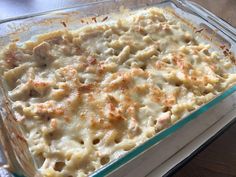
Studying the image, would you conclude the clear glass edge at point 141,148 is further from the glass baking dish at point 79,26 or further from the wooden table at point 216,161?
the wooden table at point 216,161

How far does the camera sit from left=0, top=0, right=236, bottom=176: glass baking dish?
0.82 meters

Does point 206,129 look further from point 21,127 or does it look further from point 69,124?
point 21,127

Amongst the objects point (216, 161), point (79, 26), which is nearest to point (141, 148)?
point (216, 161)

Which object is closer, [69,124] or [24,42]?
[69,124]

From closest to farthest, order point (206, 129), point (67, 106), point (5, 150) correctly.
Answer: point (5, 150)
point (67, 106)
point (206, 129)

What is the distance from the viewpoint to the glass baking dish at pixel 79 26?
818 mm

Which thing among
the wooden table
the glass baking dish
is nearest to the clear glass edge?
the glass baking dish

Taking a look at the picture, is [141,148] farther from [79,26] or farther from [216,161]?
[79,26]

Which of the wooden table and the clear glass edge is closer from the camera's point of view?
the clear glass edge

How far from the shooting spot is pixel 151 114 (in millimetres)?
1066

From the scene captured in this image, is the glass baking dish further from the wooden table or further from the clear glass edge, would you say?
the wooden table

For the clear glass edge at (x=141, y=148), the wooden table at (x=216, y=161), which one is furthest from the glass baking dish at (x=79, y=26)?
the wooden table at (x=216, y=161)

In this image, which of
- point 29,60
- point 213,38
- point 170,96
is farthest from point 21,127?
point 213,38

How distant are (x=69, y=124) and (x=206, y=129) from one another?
0.44m
